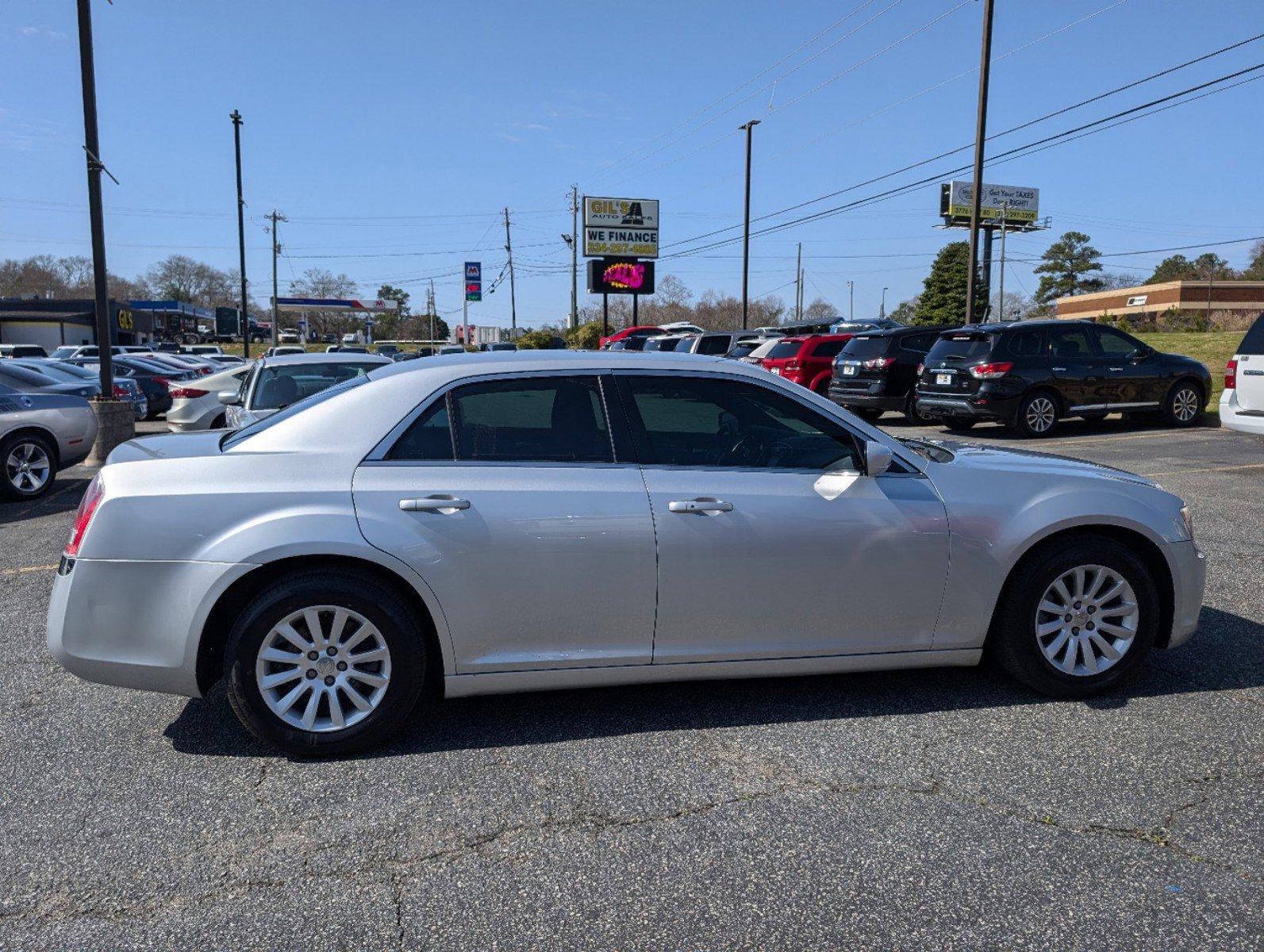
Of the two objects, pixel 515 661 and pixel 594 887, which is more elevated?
pixel 515 661

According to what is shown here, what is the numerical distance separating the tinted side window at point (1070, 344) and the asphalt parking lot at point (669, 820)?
1108cm

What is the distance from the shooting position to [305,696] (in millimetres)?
3775

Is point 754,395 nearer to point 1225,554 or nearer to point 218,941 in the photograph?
point 218,941

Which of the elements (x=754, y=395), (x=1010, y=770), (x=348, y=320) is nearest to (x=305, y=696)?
(x=754, y=395)

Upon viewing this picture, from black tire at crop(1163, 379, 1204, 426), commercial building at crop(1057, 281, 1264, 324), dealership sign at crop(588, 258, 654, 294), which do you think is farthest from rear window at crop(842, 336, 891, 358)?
commercial building at crop(1057, 281, 1264, 324)

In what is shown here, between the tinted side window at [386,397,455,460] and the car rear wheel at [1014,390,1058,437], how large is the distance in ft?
41.0

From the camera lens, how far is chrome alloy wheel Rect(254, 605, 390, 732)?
371 cm

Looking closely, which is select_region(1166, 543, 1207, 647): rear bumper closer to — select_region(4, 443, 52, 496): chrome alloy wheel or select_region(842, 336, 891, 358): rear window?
select_region(4, 443, 52, 496): chrome alloy wheel

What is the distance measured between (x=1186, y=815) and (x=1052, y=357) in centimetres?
1273

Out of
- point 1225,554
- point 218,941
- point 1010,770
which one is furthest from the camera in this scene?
point 1225,554

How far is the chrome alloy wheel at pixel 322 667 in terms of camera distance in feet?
12.2

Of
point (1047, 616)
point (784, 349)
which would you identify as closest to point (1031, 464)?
point (1047, 616)

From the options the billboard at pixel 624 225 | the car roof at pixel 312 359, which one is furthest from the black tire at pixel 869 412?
the billboard at pixel 624 225

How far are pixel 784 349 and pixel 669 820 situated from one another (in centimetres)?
1751
